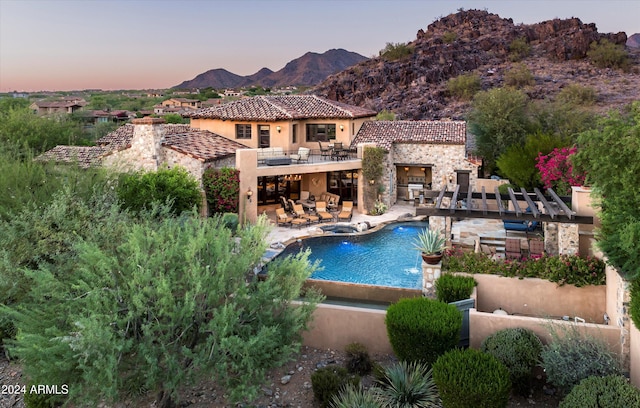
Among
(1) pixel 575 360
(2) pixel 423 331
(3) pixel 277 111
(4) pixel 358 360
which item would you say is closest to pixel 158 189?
(3) pixel 277 111

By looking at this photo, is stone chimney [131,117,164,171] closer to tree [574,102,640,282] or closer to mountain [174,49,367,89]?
tree [574,102,640,282]

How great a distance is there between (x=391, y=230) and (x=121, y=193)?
42.4ft

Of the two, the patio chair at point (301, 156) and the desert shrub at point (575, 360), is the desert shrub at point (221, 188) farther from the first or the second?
the desert shrub at point (575, 360)

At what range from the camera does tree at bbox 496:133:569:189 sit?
24.8 metres

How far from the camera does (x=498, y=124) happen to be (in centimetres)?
3141

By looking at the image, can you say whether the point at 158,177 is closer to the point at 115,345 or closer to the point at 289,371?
the point at 289,371

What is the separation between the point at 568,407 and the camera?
7273 millimetres

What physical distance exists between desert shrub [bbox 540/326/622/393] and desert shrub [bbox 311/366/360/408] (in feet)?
12.4

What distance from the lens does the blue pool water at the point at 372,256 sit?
53.1 ft

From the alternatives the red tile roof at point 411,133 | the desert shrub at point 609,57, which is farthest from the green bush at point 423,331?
the desert shrub at point 609,57

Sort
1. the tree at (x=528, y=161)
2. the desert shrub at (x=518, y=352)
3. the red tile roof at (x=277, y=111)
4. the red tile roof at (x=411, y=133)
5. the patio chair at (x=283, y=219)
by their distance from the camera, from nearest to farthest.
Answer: the desert shrub at (x=518, y=352) → the patio chair at (x=283, y=219) → the tree at (x=528, y=161) → the red tile roof at (x=277, y=111) → the red tile roof at (x=411, y=133)

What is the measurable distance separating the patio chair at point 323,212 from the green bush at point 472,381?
637 inches

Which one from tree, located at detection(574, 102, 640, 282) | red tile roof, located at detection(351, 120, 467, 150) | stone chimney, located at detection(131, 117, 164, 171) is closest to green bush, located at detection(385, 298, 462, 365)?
tree, located at detection(574, 102, 640, 282)

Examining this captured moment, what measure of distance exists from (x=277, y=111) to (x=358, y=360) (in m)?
20.6
